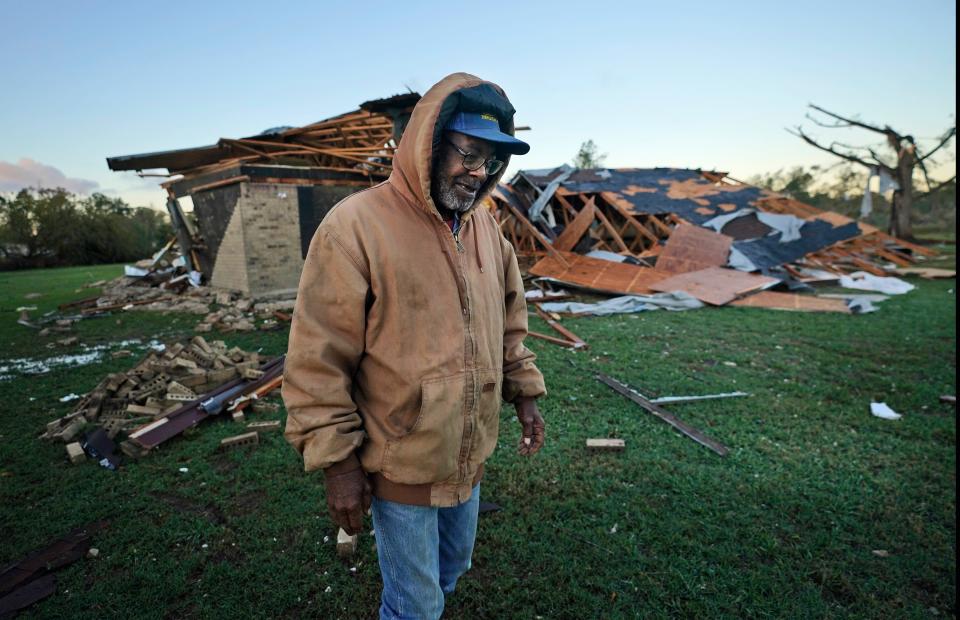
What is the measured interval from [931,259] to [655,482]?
20140mm

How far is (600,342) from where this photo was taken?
7125 millimetres

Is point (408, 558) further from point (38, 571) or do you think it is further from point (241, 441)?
point (241, 441)

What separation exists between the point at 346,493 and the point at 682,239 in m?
12.2

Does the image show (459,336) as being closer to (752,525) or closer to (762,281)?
(752,525)

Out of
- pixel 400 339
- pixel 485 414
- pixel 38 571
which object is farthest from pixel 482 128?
pixel 38 571

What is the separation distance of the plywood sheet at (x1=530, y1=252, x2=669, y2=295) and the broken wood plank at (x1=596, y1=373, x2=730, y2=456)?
217 inches

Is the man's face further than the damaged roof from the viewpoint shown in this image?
No

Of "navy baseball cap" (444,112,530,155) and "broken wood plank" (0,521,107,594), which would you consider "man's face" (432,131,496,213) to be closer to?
"navy baseball cap" (444,112,530,155)

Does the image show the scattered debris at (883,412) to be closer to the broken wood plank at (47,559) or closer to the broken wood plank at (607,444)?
the broken wood plank at (607,444)

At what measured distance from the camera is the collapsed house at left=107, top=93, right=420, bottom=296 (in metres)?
10.8

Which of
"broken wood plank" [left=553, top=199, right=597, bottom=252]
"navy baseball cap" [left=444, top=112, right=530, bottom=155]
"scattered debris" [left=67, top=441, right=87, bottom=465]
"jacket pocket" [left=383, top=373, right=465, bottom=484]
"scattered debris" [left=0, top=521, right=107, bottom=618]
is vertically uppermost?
"navy baseball cap" [left=444, top=112, right=530, bottom=155]

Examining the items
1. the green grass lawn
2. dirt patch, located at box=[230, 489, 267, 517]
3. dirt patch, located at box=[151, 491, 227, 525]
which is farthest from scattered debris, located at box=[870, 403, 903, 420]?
dirt patch, located at box=[151, 491, 227, 525]

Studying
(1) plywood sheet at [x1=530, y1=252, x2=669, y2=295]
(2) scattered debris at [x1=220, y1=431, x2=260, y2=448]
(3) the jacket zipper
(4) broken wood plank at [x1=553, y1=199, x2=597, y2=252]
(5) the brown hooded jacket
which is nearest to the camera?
(5) the brown hooded jacket

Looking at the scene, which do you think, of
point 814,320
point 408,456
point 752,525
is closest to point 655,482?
point 752,525
